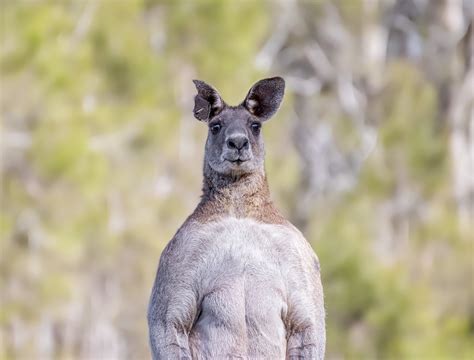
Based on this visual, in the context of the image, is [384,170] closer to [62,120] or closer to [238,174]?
[62,120]

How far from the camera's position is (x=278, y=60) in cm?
4000

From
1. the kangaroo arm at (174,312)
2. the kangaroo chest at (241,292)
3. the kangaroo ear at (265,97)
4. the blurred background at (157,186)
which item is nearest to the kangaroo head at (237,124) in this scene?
the kangaroo ear at (265,97)

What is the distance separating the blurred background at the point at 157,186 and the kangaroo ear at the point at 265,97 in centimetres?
1305

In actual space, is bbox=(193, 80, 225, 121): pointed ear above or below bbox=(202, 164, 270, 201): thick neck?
above

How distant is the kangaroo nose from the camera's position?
7.21 m

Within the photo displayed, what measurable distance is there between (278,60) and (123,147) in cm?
1506

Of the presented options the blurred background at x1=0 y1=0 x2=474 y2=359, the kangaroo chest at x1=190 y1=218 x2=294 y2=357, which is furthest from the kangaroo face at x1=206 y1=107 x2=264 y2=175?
the blurred background at x1=0 y1=0 x2=474 y2=359

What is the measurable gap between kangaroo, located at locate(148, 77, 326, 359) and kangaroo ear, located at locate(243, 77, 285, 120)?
0.31 m

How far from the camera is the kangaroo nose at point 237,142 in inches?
284

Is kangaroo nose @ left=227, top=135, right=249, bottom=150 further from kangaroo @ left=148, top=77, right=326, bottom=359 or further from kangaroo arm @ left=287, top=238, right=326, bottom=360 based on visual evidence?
kangaroo arm @ left=287, top=238, right=326, bottom=360

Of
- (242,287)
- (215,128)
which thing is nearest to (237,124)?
(215,128)

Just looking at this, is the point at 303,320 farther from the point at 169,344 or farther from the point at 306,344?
the point at 169,344

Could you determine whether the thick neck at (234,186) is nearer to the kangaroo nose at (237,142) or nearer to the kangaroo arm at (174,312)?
the kangaroo nose at (237,142)

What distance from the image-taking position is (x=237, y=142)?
23.7 feet
